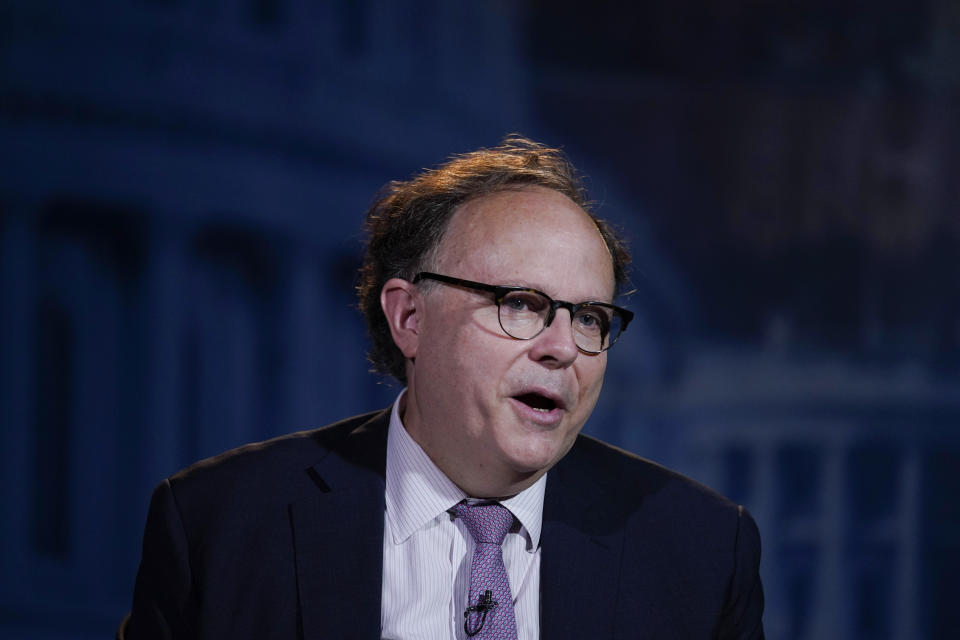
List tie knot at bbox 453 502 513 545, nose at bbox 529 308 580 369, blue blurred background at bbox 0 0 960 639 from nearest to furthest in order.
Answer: nose at bbox 529 308 580 369 → tie knot at bbox 453 502 513 545 → blue blurred background at bbox 0 0 960 639

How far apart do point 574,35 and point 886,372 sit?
1747 mm

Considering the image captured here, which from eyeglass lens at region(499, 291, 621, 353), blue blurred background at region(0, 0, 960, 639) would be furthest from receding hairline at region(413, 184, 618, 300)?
blue blurred background at region(0, 0, 960, 639)

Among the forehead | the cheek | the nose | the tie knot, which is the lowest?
the tie knot

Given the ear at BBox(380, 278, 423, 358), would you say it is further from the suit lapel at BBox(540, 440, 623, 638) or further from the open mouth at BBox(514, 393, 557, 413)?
the suit lapel at BBox(540, 440, 623, 638)

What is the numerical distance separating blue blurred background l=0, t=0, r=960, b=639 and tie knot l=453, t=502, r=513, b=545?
153 centimetres

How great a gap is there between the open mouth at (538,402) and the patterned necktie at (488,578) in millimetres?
203

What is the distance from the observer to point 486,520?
167 cm

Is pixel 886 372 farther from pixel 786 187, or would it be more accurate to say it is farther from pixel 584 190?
pixel 584 190

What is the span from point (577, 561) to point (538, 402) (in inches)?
12.3

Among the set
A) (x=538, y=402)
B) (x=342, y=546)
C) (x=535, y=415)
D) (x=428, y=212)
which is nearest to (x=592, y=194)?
(x=428, y=212)

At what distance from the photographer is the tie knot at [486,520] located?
1.66 metres

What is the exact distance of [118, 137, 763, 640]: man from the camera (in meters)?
1.57

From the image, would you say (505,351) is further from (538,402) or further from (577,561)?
(577,561)

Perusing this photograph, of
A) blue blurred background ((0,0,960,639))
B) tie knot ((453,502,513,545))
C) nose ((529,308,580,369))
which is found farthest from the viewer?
blue blurred background ((0,0,960,639))
